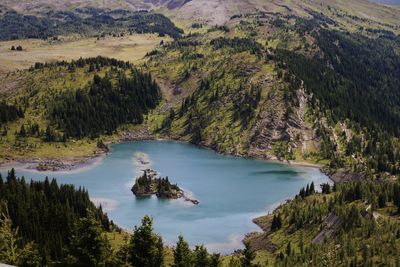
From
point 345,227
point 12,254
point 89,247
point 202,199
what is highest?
point 202,199

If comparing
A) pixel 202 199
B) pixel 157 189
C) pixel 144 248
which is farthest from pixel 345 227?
pixel 157 189

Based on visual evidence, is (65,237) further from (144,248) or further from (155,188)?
(155,188)

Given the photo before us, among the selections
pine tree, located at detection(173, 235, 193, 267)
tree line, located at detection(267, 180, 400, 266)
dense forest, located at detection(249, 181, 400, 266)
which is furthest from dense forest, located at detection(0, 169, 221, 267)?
tree line, located at detection(267, 180, 400, 266)

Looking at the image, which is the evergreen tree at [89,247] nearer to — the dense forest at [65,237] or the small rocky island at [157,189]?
the dense forest at [65,237]

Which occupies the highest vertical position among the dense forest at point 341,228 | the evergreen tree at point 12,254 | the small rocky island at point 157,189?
the small rocky island at point 157,189

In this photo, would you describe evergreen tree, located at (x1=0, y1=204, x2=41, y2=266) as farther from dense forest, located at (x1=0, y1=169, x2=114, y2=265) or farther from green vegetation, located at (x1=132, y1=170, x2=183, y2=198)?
green vegetation, located at (x1=132, y1=170, x2=183, y2=198)

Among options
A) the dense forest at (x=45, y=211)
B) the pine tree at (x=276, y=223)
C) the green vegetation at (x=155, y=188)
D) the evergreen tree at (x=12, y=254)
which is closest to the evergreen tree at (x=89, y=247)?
the evergreen tree at (x=12, y=254)

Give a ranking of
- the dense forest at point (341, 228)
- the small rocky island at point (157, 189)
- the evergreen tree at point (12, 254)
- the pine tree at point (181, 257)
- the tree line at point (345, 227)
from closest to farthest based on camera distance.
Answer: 1. the evergreen tree at point (12, 254)
2. the pine tree at point (181, 257)
3. the tree line at point (345, 227)
4. the dense forest at point (341, 228)
5. the small rocky island at point (157, 189)

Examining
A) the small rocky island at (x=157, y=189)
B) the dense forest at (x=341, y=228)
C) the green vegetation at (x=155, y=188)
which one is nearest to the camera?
the dense forest at (x=341, y=228)
